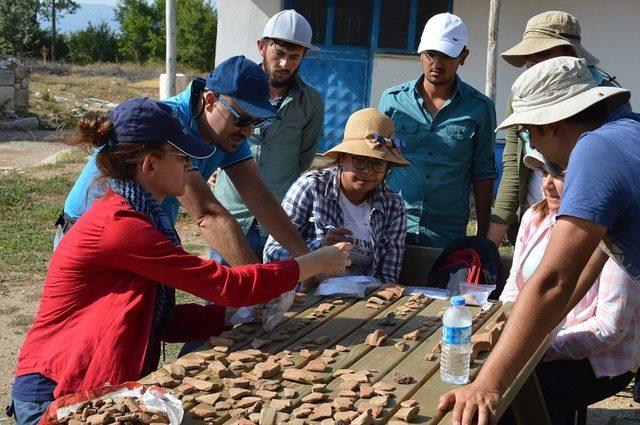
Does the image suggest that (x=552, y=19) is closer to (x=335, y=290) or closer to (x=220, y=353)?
(x=335, y=290)

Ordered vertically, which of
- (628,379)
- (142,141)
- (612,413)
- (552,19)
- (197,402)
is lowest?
(612,413)

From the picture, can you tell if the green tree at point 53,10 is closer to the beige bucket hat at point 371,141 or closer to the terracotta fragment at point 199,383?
the beige bucket hat at point 371,141

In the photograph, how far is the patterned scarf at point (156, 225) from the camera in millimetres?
2592

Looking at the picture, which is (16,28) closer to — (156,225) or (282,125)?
(282,125)

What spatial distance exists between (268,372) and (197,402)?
0.26 metres

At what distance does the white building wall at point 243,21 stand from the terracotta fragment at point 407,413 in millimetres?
9238

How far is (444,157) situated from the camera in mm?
4363

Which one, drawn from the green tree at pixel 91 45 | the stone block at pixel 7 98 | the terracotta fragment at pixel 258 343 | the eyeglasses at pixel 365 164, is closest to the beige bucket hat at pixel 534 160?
the eyeglasses at pixel 365 164

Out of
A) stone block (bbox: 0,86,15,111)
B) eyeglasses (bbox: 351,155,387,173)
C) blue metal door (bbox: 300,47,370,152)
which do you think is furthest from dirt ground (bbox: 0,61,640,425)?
blue metal door (bbox: 300,47,370,152)

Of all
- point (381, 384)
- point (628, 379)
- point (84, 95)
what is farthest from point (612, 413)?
point (84, 95)

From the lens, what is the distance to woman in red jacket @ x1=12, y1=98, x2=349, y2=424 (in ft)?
8.04

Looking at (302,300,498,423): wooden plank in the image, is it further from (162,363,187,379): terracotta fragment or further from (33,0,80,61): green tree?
(33,0,80,61): green tree

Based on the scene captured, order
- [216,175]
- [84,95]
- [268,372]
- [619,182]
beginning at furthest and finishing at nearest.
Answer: [84,95] → [216,175] → [268,372] → [619,182]

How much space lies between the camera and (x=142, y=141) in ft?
8.61
